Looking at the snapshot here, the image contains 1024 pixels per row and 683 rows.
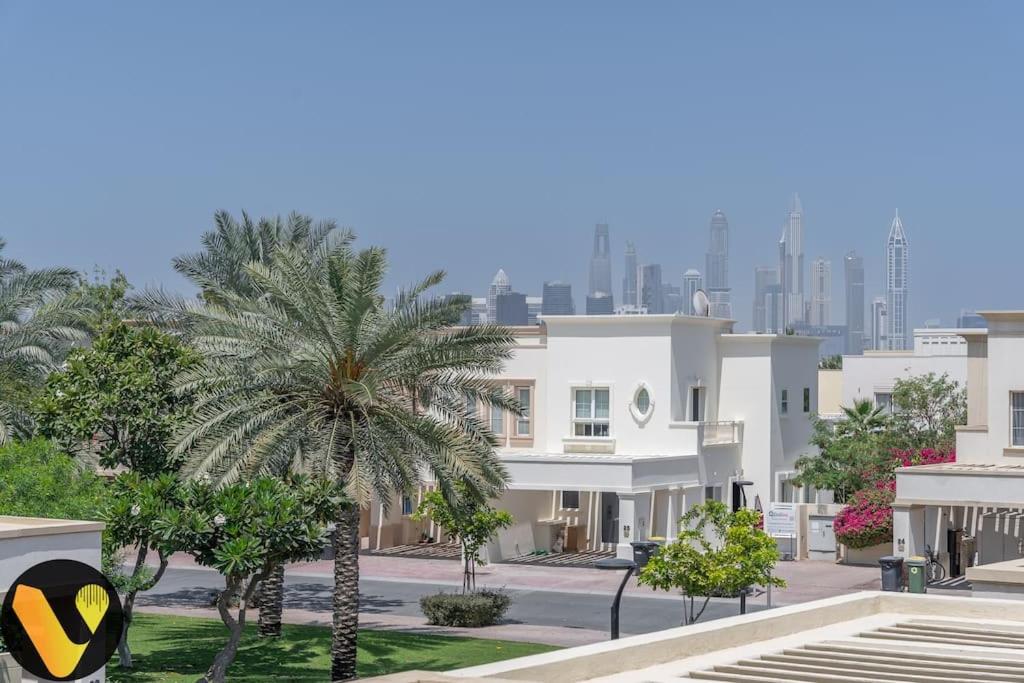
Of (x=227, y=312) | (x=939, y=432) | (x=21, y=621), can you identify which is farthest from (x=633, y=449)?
(x=21, y=621)

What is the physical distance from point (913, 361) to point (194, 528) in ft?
166

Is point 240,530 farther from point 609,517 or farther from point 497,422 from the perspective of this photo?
point 497,422

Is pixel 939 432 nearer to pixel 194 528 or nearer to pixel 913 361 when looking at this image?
pixel 913 361

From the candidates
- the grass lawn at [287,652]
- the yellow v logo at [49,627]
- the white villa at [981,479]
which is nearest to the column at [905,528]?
the white villa at [981,479]

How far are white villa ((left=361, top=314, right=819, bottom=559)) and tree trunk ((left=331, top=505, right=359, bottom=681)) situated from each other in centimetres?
1735

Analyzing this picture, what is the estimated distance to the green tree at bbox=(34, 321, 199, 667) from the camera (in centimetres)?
2909

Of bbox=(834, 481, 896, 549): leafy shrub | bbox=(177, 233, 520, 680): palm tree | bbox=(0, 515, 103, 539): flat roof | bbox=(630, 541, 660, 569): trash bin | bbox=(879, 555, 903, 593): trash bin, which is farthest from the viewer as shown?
bbox=(834, 481, 896, 549): leafy shrub

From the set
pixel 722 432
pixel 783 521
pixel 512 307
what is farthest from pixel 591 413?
pixel 512 307

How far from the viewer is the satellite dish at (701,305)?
5561cm

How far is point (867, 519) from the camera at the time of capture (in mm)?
43688

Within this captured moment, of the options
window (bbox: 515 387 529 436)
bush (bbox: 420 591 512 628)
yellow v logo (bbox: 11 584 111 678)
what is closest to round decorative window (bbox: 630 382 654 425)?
window (bbox: 515 387 529 436)

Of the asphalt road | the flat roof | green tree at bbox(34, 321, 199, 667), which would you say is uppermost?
green tree at bbox(34, 321, 199, 667)

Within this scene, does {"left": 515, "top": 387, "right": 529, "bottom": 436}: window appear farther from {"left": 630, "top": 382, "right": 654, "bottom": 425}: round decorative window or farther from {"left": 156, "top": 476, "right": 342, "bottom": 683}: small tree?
{"left": 156, "top": 476, "right": 342, "bottom": 683}: small tree

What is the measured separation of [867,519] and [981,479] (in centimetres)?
654
